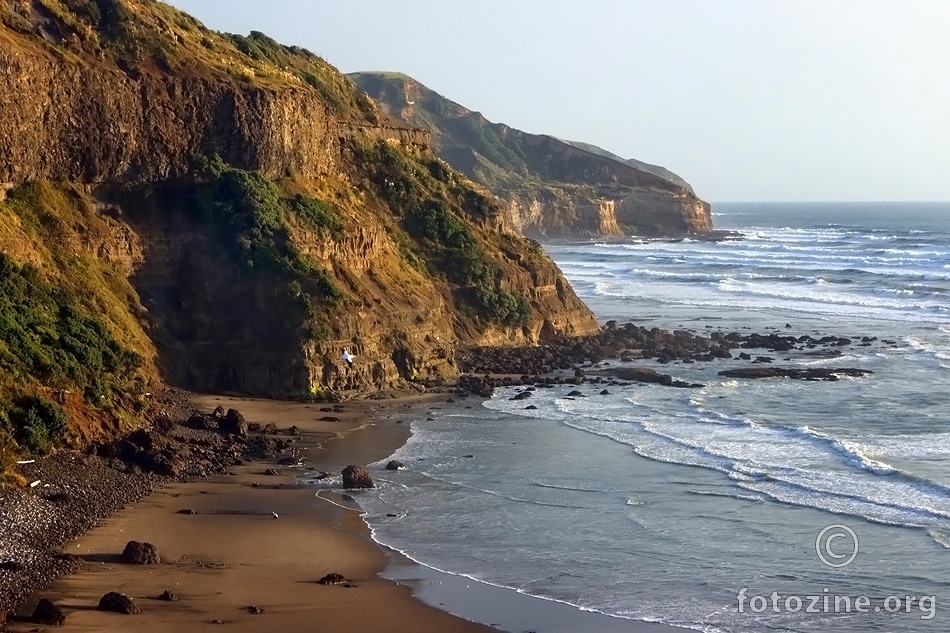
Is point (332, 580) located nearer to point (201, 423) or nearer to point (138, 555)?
point (138, 555)

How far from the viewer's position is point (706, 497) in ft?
85.3

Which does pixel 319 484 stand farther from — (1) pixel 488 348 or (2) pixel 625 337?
(2) pixel 625 337

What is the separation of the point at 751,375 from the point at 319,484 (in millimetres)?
22560

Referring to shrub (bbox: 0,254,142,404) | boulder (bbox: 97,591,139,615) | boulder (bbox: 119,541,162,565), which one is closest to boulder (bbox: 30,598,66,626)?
boulder (bbox: 97,591,139,615)

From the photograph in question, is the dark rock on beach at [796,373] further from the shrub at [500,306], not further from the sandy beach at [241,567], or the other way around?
the sandy beach at [241,567]

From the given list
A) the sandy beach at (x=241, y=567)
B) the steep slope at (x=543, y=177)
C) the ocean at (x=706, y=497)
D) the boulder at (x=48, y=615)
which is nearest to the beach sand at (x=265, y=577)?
the sandy beach at (x=241, y=567)

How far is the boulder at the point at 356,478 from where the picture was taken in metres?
27.1

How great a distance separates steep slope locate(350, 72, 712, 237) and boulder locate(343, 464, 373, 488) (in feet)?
359

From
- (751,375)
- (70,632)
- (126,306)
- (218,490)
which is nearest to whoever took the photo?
(70,632)

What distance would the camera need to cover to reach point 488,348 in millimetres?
46500

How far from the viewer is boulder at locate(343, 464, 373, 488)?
88.8 feet

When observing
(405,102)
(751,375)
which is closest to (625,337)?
(751,375)

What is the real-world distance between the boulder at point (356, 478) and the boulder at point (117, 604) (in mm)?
9059

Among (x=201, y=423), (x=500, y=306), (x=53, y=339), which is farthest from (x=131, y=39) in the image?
(x=500, y=306)
